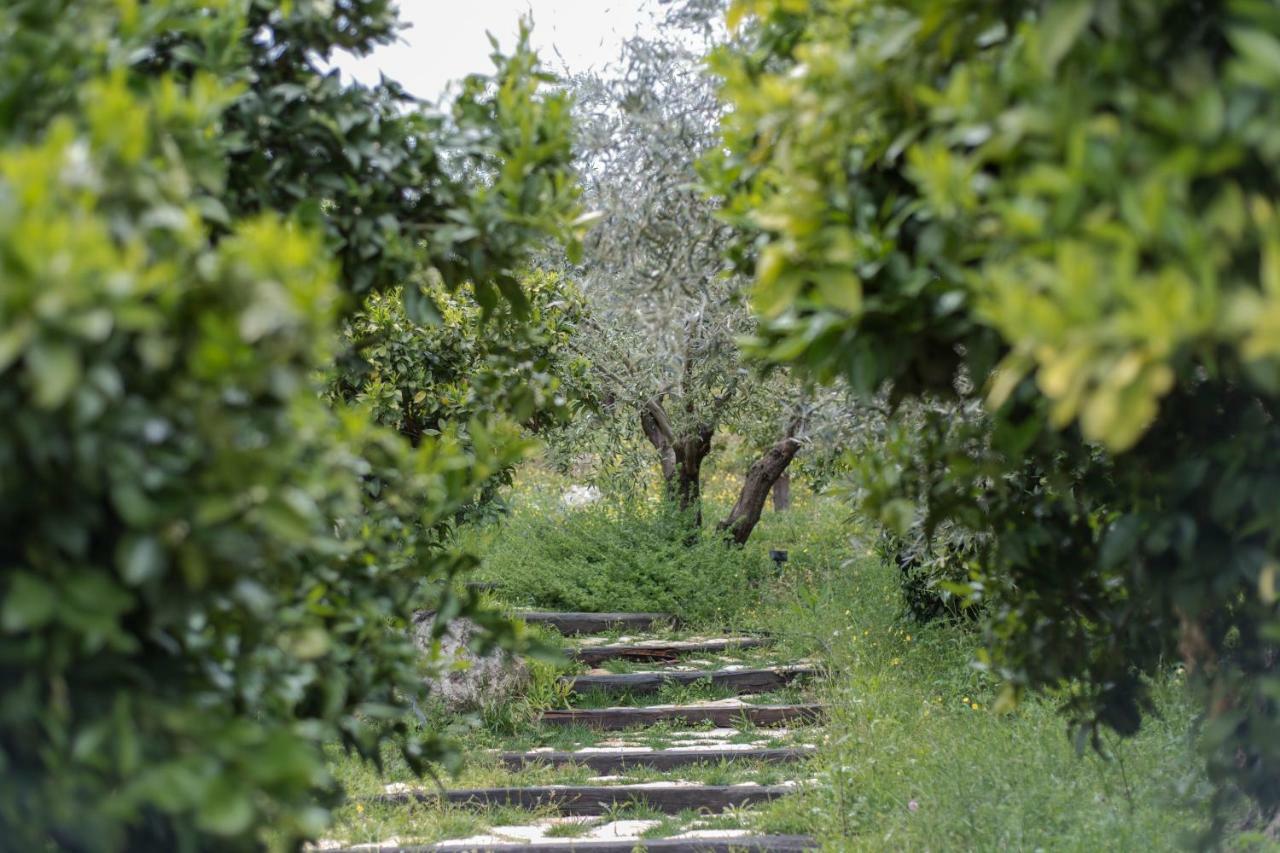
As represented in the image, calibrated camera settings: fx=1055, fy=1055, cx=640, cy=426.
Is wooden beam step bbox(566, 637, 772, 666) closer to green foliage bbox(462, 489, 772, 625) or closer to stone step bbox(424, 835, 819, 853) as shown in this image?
green foliage bbox(462, 489, 772, 625)

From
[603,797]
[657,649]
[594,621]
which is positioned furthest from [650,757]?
[594,621]

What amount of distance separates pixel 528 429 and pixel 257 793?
7816mm

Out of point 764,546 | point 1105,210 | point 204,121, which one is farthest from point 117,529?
point 764,546

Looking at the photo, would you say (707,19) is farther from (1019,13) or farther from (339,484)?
(339,484)

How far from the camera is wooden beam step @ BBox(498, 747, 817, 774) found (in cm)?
652

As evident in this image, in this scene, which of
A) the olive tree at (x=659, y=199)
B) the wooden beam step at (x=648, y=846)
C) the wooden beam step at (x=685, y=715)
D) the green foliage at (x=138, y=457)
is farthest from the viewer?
the wooden beam step at (x=685, y=715)

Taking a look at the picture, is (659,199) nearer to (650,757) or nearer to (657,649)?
(650,757)

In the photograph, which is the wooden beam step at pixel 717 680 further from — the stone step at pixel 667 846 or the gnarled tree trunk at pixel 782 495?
the gnarled tree trunk at pixel 782 495

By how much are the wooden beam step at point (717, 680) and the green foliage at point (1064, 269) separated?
5.71 meters

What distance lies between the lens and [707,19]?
3479mm

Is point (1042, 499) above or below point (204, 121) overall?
below

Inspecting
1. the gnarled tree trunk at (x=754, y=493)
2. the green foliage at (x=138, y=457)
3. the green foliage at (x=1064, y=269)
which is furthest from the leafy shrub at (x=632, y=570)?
the green foliage at (x=138, y=457)

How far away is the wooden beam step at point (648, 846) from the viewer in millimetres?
4805

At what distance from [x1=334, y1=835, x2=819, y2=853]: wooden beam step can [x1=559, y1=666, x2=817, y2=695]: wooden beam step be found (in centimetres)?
295
